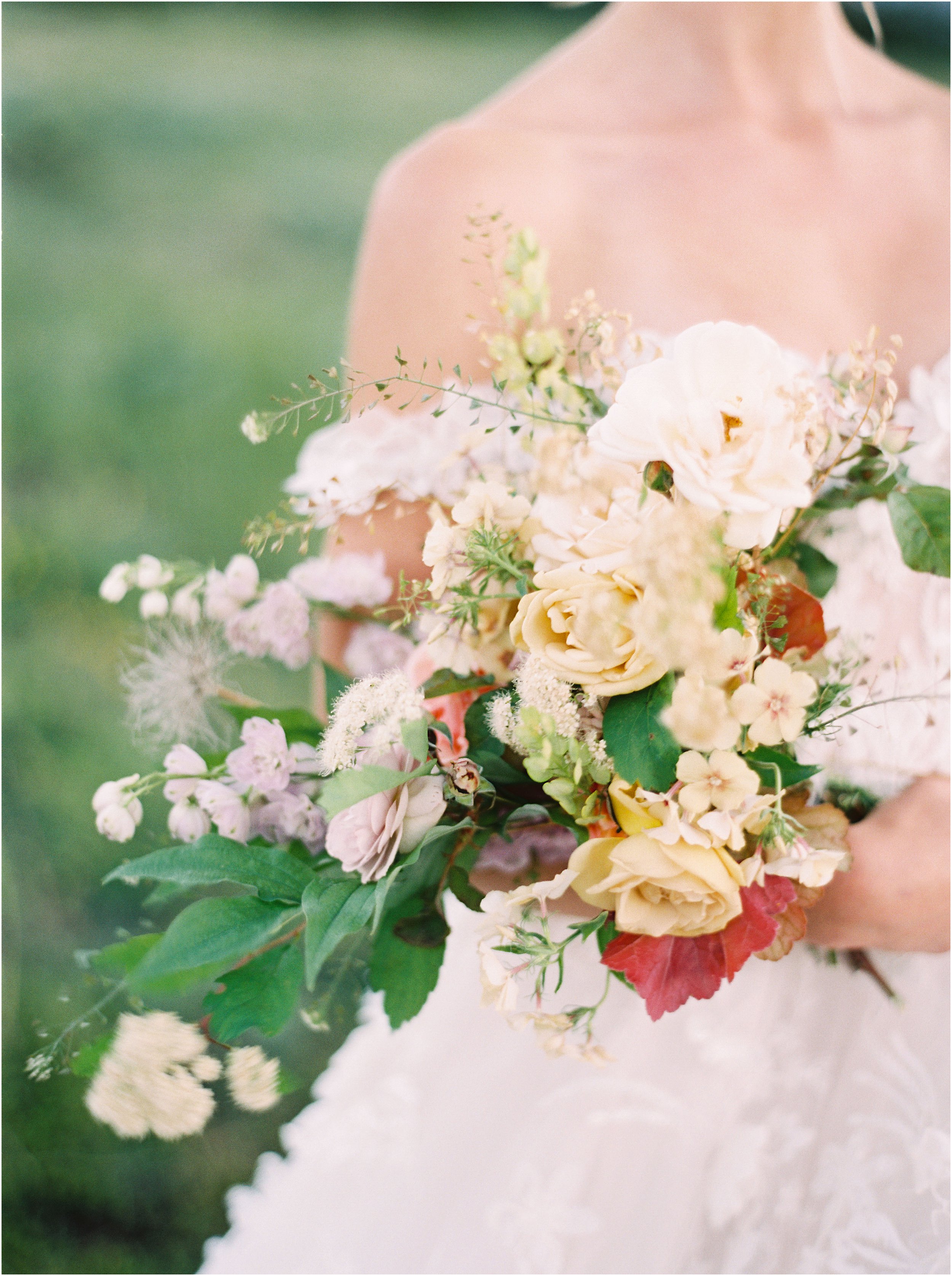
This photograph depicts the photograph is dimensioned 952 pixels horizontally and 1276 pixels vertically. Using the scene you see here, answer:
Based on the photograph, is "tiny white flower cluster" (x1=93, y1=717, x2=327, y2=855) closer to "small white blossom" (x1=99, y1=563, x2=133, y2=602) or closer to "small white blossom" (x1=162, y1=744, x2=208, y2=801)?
"small white blossom" (x1=162, y1=744, x2=208, y2=801)

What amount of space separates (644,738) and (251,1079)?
0.28m

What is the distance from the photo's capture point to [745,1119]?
76 centimetres

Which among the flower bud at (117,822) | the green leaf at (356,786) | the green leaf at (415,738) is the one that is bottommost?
the flower bud at (117,822)

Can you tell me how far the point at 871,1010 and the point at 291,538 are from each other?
4.07ft

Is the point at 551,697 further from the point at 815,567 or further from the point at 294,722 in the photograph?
the point at 815,567

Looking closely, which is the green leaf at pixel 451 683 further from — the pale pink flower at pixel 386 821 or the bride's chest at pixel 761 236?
the bride's chest at pixel 761 236

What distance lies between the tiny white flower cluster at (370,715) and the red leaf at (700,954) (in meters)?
0.18

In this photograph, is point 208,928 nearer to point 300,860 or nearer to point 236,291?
point 300,860

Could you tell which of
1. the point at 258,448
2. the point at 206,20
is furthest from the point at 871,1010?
the point at 206,20

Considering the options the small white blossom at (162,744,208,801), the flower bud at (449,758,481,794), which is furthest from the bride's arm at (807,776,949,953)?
the small white blossom at (162,744,208,801)

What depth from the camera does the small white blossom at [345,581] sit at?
0.68 meters

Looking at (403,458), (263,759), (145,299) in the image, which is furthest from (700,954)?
(145,299)

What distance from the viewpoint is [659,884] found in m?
0.44

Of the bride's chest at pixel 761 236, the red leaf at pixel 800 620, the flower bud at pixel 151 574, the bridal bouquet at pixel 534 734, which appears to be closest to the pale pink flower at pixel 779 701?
the bridal bouquet at pixel 534 734
